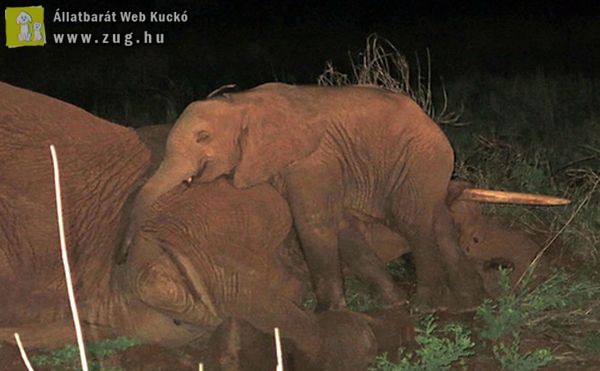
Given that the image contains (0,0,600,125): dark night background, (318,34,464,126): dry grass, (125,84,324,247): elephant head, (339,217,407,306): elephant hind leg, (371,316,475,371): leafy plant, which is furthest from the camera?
Answer: (0,0,600,125): dark night background

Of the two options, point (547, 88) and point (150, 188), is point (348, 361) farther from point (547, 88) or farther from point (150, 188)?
point (547, 88)

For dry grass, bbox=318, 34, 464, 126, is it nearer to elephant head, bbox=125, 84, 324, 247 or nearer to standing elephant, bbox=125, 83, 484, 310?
standing elephant, bbox=125, 83, 484, 310

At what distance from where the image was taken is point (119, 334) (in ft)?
13.6

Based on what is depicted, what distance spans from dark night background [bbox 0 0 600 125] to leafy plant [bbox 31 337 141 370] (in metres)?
4.75

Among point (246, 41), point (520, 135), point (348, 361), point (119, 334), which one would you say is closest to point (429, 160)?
point (348, 361)

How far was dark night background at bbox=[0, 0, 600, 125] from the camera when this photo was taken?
1382 centimetres

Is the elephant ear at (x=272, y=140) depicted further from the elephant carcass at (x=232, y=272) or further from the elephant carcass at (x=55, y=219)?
the elephant carcass at (x=55, y=219)

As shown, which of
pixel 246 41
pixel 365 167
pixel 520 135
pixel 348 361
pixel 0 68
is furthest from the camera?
pixel 246 41

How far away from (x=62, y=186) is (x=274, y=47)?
549 inches

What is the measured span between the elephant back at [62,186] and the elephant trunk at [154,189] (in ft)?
0.46

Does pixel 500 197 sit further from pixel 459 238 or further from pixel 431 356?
pixel 431 356

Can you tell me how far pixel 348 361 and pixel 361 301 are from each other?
74cm

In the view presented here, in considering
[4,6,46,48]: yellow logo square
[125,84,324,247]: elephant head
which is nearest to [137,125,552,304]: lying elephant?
[125,84,324,247]: elephant head

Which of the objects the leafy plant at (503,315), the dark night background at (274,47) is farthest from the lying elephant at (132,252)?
the dark night background at (274,47)
